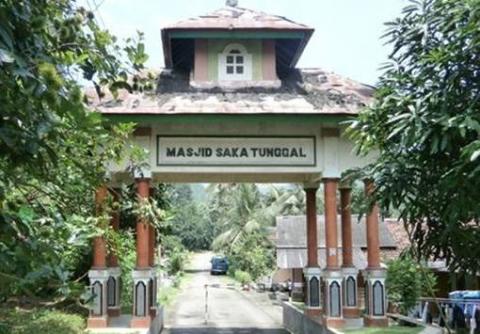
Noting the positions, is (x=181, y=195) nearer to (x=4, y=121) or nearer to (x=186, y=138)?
(x=186, y=138)

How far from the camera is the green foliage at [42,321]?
11.7m

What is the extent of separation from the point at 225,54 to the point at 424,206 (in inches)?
371

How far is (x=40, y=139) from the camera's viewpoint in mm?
2457

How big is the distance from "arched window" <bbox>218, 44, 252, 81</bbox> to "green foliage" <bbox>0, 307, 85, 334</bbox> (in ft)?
20.5

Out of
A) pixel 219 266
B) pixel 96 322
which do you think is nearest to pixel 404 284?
pixel 96 322

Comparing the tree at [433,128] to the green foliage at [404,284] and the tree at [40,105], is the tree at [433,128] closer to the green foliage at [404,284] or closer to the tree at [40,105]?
the tree at [40,105]

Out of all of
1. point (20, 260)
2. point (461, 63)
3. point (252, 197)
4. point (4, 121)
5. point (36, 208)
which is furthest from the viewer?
point (252, 197)

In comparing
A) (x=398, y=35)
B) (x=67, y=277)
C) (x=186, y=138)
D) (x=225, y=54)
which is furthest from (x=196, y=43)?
(x=67, y=277)

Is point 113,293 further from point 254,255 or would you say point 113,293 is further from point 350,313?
point 254,255

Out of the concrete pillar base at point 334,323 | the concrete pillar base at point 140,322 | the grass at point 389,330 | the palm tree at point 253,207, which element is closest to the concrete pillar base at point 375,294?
the grass at point 389,330

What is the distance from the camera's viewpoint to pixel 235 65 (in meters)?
15.3

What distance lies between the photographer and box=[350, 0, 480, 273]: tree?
5.64 m

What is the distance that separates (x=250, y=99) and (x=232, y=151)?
4.19 ft

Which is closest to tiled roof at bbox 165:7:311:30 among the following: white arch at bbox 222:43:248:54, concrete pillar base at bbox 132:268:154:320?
white arch at bbox 222:43:248:54
